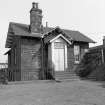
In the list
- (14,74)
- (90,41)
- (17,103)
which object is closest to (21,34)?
(14,74)

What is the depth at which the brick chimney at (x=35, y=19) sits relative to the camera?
19.4 m

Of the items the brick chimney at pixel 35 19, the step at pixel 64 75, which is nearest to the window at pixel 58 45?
the brick chimney at pixel 35 19

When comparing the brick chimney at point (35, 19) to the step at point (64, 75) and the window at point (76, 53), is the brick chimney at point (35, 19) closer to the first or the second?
the window at point (76, 53)

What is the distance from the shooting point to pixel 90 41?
74.7 feet

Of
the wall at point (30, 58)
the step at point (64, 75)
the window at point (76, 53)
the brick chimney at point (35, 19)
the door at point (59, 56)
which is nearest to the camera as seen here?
the step at point (64, 75)

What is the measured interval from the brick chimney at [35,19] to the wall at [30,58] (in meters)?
1.31

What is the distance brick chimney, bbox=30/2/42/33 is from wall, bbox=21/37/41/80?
1.31m

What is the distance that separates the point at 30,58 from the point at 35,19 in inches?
178

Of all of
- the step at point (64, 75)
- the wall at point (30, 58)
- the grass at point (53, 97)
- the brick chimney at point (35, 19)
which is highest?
the brick chimney at point (35, 19)

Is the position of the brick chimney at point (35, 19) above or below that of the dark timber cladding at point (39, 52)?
above

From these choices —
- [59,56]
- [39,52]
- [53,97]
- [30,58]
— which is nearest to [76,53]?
[59,56]

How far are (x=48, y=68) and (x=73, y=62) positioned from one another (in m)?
3.76

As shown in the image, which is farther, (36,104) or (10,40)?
(10,40)

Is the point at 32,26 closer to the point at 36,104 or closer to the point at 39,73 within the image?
the point at 39,73
